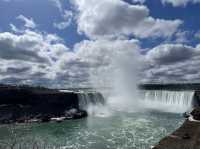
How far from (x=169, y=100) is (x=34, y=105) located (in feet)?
128

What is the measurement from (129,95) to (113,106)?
12874 mm

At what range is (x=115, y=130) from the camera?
132 feet

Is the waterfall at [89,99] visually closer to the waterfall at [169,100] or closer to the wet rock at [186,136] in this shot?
the waterfall at [169,100]

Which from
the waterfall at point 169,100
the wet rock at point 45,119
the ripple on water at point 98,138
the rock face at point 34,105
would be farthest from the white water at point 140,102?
the ripple on water at point 98,138

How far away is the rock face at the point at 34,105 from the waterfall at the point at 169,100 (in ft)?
76.0

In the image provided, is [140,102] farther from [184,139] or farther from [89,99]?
[184,139]

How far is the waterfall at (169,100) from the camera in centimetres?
6506

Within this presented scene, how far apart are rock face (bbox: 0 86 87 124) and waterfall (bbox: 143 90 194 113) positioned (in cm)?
2316

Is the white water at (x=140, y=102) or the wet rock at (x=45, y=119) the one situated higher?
the white water at (x=140, y=102)

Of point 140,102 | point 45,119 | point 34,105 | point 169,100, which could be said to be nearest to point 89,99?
point 140,102

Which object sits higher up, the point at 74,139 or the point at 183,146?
the point at 183,146

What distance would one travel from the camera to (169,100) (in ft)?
233

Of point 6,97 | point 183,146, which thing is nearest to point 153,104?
point 6,97

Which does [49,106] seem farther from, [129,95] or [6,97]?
[129,95]
